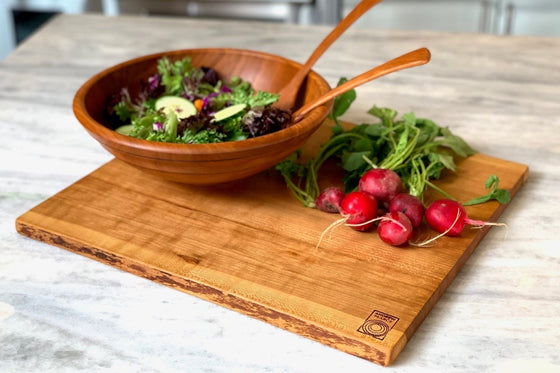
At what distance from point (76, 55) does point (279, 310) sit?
1461mm

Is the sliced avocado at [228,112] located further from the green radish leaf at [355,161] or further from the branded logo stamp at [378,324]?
the branded logo stamp at [378,324]

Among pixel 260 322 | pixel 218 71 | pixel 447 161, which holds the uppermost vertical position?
pixel 218 71

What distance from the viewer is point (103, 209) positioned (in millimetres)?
1198

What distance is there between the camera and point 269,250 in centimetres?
108

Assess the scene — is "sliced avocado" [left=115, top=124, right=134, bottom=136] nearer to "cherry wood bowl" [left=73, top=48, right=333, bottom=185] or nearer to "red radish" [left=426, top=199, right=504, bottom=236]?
"cherry wood bowl" [left=73, top=48, right=333, bottom=185]

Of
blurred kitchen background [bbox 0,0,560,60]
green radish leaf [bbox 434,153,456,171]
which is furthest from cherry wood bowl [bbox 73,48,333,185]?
blurred kitchen background [bbox 0,0,560,60]

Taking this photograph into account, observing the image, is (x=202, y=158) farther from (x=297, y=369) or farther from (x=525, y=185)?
(x=525, y=185)

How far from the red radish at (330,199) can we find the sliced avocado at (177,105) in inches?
13.1

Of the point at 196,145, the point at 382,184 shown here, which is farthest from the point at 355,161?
the point at 196,145

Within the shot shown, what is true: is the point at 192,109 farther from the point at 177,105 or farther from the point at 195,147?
the point at 195,147

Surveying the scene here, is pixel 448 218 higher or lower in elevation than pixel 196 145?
lower

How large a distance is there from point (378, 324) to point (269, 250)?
0.78ft

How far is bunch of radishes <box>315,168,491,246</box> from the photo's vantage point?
107 centimetres

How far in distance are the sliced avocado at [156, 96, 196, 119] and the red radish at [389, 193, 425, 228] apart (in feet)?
1.50
